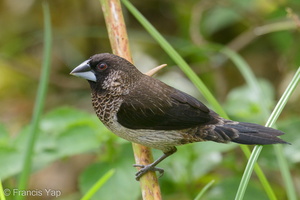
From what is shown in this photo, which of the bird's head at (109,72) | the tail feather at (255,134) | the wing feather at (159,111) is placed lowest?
the tail feather at (255,134)

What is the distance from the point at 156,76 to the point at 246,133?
10.2 feet

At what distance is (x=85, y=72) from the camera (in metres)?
2.44

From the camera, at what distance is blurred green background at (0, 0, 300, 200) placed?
283 cm

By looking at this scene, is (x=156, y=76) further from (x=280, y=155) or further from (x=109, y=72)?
(x=280, y=155)

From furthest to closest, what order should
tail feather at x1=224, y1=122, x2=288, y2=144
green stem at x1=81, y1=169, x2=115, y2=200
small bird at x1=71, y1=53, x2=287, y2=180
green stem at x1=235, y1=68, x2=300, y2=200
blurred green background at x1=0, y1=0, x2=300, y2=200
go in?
1. blurred green background at x1=0, y1=0, x2=300, y2=200
2. small bird at x1=71, y1=53, x2=287, y2=180
3. tail feather at x1=224, y1=122, x2=288, y2=144
4. green stem at x1=235, y1=68, x2=300, y2=200
5. green stem at x1=81, y1=169, x2=115, y2=200

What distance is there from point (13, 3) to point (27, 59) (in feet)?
2.23

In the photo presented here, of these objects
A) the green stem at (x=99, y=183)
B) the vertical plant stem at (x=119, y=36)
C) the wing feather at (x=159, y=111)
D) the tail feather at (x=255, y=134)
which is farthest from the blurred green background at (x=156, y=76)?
the green stem at (x=99, y=183)

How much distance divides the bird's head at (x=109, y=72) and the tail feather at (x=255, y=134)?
526mm

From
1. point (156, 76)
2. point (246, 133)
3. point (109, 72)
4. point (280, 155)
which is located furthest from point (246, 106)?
point (156, 76)

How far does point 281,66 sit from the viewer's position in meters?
5.15

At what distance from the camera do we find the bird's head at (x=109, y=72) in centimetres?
245

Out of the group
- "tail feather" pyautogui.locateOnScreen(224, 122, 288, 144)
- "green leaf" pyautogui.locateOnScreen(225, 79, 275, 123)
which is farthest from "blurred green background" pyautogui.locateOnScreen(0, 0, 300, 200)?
"tail feather" pyautogui.locateOnScreen(224, 122, 288, 144)

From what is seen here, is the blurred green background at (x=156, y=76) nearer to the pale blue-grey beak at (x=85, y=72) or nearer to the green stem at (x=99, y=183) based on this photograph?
the pale blue-grey beak at (x=85, y=72)

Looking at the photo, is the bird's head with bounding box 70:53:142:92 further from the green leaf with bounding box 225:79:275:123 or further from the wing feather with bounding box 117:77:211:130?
the green leaf with bounding box 225:79:275:123
